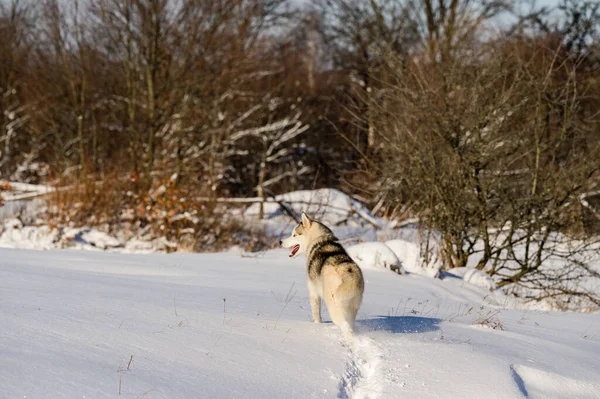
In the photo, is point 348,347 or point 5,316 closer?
point 5,316

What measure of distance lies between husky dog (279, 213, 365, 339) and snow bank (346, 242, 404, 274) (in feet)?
12.2

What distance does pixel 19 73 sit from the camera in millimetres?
22516

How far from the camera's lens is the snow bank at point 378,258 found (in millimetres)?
9070

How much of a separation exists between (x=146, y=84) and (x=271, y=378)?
47.6ft

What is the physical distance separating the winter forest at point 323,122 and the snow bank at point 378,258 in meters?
0.76

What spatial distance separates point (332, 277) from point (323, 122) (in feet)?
70.2

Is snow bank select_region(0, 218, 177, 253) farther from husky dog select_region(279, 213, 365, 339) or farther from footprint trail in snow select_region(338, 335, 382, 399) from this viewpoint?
footprint trail in snow select_region(338, 335, 382, 399)

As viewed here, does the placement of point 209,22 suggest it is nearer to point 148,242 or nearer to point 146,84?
point 146,84

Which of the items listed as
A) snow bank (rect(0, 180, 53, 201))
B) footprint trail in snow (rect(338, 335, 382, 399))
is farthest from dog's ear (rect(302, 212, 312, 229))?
snow bank (rect(0, 180, 53, 201))

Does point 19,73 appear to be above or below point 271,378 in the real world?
above

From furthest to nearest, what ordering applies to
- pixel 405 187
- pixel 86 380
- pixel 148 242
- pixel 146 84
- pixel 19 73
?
pixel 19 73 → pixel 146 84 → pixel 148 242 → pixel 405 187 → pixel 86 380

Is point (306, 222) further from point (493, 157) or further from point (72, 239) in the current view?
point (72, 239)

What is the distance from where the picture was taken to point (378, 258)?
9.12 meters

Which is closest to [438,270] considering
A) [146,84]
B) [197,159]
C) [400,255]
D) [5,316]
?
[400,255]
